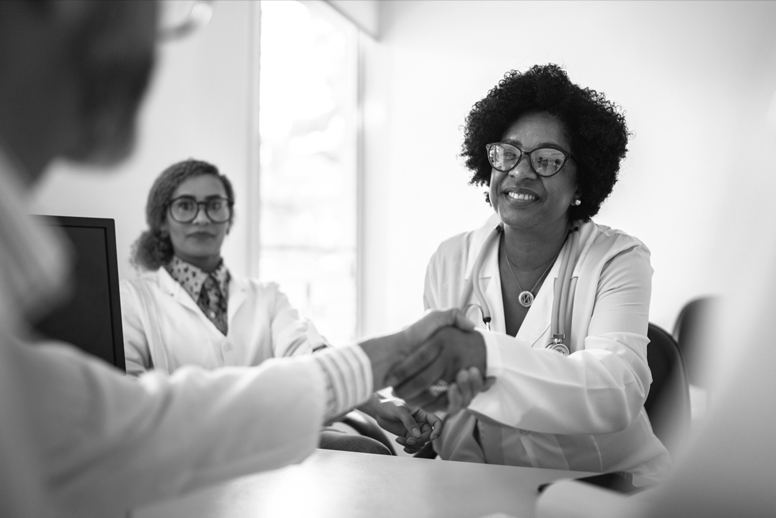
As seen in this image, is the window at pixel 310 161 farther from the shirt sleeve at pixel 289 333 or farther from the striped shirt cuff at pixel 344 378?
the striped shirt cuff at pixel 344 378

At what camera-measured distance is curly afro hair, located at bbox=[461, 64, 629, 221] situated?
2135 millimetres

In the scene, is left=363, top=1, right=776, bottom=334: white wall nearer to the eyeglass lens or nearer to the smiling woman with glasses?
the smiling woman with glasses

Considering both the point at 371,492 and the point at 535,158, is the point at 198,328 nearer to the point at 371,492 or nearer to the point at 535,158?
the point at 535,158

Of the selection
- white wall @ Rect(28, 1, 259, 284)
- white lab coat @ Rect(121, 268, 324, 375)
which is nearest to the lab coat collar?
white lab coat @ Rect(121, 268, 324, 375)

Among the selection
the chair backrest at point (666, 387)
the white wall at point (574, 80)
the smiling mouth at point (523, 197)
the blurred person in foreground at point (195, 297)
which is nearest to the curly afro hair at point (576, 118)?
the smiling mouth at point (523, 197)

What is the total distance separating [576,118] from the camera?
2.14 meters

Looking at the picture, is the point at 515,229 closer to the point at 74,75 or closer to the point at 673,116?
the point at 74,75

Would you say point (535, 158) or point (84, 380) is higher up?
point (535, 158)

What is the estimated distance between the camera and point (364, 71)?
233 inches

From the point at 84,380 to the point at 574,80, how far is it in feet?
16.8

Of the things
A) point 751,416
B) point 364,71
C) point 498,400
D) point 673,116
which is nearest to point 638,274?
point 498,400

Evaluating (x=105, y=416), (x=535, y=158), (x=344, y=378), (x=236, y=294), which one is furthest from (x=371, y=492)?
(x=236, y=294)

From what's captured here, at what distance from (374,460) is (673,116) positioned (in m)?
4.33

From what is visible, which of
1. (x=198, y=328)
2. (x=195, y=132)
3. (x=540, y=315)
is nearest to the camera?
(x=540, y=315)
